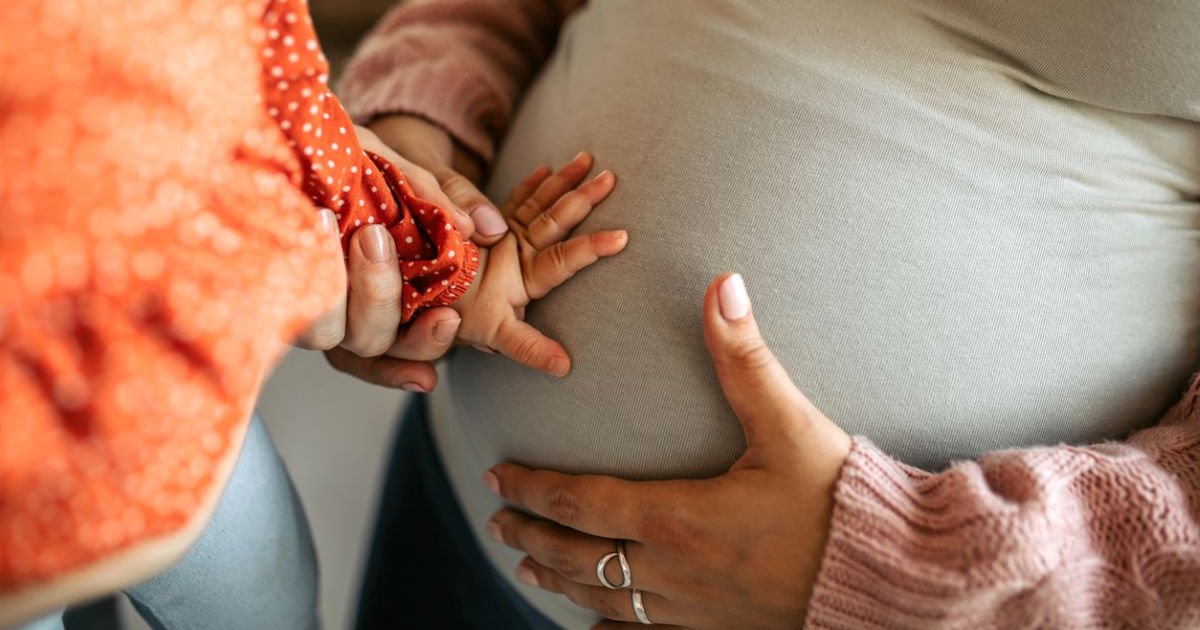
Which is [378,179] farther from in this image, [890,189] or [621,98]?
[890,189]

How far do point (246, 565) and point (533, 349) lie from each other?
0.26m

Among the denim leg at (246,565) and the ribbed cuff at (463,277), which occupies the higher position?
the ribbed cuff at (463,277)

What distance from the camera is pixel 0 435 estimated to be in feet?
1.12

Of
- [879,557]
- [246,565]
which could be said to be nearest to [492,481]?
[246,565]

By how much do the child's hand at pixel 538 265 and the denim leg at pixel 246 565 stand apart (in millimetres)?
180

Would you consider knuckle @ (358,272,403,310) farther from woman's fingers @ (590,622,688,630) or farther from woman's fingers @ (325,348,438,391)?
woman's fingers @ (590,622,688,630)

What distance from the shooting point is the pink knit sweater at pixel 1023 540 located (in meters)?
0.50

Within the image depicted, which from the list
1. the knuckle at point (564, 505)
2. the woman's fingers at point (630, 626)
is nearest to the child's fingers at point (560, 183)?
the knuckle at point (564, 505)

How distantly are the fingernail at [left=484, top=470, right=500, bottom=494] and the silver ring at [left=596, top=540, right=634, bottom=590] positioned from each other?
100mm

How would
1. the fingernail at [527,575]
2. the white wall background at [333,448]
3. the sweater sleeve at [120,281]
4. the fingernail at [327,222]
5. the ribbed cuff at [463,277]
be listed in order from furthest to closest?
the white wall background at [333,448]
the fingernail at [527,575]
the ribbed cuff at [463,277]
the fingernail at [327,222]
the sweater sleeve at [120,281]

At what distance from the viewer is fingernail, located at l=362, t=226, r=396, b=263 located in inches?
20.6

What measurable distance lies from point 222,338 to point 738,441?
0.35m

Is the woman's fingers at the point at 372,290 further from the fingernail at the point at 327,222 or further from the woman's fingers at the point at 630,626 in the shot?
the woman's fingers at the point at 630,626

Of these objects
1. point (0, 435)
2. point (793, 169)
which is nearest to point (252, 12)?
point (0, 435)
